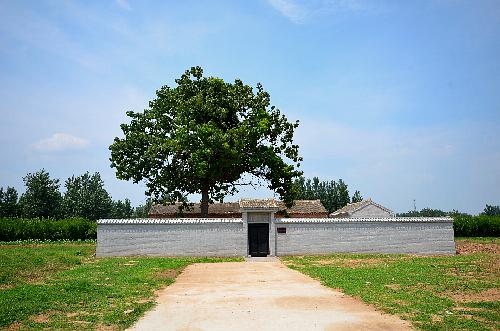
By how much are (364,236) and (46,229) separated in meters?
32.2

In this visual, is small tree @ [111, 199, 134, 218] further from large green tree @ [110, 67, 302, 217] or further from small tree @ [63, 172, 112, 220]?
large green tree @ [110, 67, 302, 217]

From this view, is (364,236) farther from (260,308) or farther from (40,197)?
(40,197)

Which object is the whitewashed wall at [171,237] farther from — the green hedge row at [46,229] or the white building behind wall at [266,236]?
the green hedge row at [46,229]

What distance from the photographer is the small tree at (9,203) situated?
211ft

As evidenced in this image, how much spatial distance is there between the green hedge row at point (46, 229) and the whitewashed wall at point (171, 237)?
19947 mm

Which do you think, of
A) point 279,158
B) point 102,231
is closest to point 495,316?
point 102,231

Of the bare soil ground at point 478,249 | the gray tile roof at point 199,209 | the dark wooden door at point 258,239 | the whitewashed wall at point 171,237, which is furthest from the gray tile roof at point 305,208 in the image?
the whitewashed wall at point 171,237

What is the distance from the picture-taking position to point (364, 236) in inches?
1068

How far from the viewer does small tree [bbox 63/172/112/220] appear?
227 ft

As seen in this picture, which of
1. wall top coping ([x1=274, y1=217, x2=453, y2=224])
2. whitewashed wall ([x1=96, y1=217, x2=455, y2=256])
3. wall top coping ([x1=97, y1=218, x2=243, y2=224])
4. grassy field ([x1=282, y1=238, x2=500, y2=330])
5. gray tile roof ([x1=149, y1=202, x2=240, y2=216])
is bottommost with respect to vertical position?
grassy field ([x1=282, y1=238, x2=500, y2=330])

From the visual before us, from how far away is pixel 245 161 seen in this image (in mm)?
32188

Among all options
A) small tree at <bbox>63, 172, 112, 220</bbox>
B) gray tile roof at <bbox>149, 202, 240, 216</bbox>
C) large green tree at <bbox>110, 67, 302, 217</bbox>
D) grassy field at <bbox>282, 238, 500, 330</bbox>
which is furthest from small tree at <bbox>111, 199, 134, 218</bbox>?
grassy field at <bbox>282, 238, 500, 330</bbox>

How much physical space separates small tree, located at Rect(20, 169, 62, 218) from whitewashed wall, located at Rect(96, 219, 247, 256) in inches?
1692

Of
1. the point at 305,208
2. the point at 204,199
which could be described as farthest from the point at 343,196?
the point at 204,199
